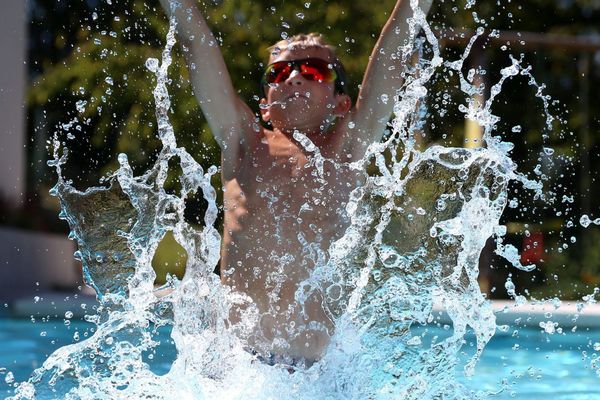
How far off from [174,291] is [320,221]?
50 cm

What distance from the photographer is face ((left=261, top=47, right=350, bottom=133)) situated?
291 centimetres

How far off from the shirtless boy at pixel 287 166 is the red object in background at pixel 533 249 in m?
5.95

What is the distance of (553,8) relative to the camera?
1241 centimetres

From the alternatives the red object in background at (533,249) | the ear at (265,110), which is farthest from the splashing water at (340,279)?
the red object in background at (533,249)

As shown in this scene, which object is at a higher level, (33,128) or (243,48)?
(243,48)

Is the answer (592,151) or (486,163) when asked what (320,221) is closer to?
(486,163)

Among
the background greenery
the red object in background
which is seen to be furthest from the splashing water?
the background greenery

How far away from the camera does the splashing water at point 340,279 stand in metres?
2.67

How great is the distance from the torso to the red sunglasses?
0.67ft

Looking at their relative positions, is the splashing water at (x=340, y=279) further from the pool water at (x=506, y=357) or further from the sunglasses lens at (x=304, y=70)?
the pool water at (x=506, y=357)

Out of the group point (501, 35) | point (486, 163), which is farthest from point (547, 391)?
point (501, 35)

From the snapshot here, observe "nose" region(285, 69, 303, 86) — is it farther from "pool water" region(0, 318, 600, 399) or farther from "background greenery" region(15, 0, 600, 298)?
"background greenery" region(15, 0, 600, 298)

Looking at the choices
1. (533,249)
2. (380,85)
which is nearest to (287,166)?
(380,85)

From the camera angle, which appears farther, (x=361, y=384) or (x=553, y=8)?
(x=553, y=8)
